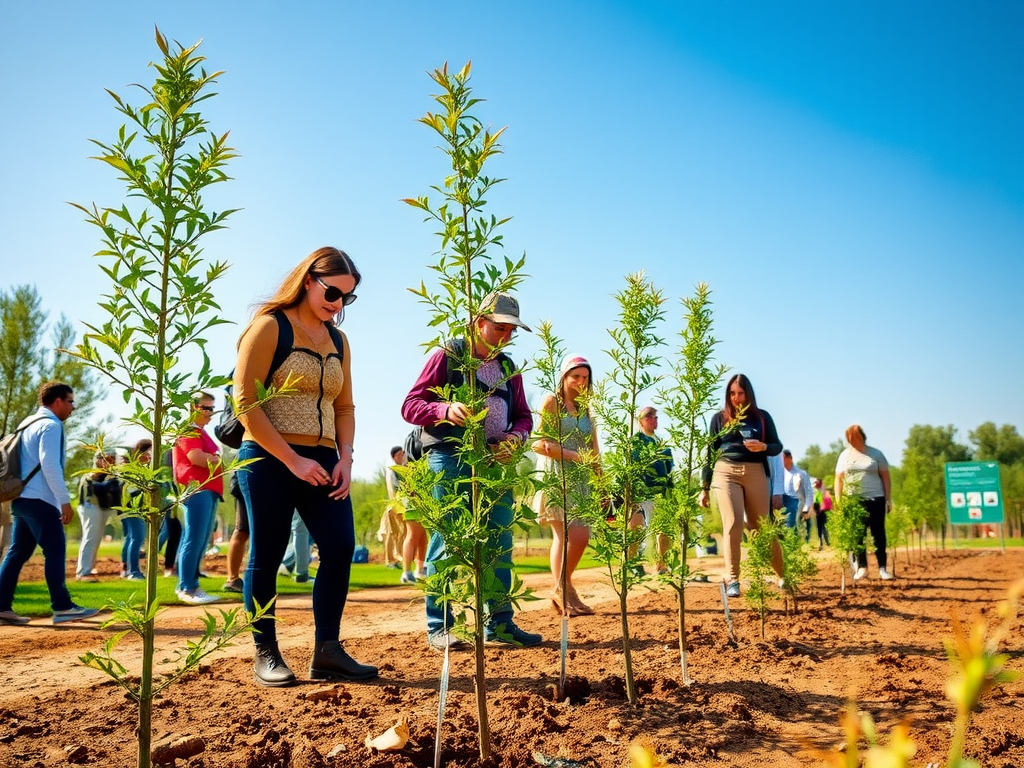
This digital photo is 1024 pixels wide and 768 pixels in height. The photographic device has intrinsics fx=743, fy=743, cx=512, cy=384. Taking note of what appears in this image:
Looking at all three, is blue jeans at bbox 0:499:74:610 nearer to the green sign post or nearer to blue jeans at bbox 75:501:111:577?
blue jeans at bbox 75:501:111:577

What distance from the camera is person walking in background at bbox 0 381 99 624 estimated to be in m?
7.18

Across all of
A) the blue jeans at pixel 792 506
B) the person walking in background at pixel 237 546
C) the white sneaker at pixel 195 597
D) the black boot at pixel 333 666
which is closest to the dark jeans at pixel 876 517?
the blue jeans at pixel 792 506

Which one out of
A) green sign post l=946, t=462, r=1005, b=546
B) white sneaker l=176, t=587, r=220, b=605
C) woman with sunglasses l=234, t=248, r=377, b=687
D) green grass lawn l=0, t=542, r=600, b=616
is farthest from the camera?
green sign post l=946, t=462, r=1005, b=546

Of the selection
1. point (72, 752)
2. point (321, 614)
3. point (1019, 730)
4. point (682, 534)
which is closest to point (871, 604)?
point (682, 534)

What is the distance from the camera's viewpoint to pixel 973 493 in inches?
821

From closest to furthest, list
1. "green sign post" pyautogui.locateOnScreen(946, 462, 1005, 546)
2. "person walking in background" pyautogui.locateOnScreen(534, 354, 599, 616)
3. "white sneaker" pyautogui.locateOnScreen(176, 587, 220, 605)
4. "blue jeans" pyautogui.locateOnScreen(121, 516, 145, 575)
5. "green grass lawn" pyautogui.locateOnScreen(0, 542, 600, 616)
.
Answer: "person walking in background" pyautogui.locateOnScreen(534, 354, 599, 616)
"white sneaker" pyautogui.locateOnScreen(176, 587, 220, 605)
"green grass lawn" pyautogui.locateOnScreen(0, 542, 600, 616)
"blue jeans" pyautogui.locateOnScreen(121, 516, 145, 575)
"green sign post" pyautogui.locateOnScreen(946, 462, 1005, 546)

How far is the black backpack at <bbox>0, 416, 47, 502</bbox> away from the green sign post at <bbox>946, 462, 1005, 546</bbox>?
21.6 metres

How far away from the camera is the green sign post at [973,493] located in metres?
20.5

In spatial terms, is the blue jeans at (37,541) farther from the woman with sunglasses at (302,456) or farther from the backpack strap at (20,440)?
the woman with sunglasses at (302,456)

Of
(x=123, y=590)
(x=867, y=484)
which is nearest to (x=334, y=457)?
(x=123, y=590)

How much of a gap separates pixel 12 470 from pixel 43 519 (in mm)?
555

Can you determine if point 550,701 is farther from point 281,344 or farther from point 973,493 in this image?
point 973,493

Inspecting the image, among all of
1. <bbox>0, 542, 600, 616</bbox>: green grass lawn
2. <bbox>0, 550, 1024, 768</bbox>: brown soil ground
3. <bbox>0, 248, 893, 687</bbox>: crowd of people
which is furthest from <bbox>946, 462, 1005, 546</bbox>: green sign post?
<bbox>0, 550, 1024, 768</bbox>: brown soil ground

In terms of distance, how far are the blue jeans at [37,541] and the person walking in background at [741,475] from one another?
649 centimetres
